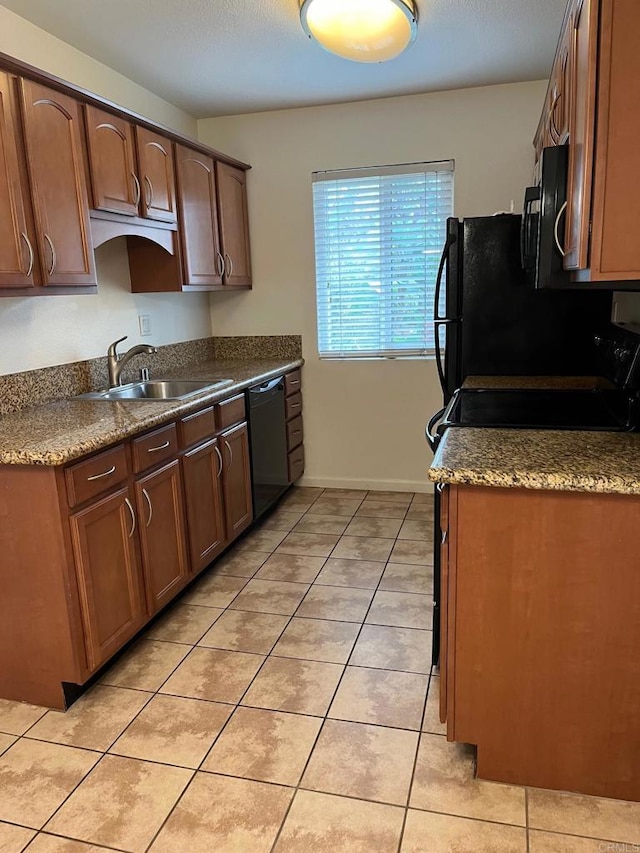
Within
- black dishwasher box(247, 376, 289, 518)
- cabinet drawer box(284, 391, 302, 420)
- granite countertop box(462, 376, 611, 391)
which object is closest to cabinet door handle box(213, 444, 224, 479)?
black dishwasher box(247, 376, 289, 518)

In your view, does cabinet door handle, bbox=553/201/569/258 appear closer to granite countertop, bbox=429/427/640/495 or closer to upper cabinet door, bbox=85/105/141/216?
granite countertop, bbox=429/427/640/495

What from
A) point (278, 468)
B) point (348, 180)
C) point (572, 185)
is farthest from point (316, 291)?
point (572, 185)

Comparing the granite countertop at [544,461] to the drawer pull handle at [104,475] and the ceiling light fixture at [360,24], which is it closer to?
the drawer pull handle at [104,475]

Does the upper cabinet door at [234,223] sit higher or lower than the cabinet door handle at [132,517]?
higher

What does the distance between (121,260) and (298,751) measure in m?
2.56

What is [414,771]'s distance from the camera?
5.87 ft

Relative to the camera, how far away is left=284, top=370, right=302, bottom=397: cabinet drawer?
3.99 meters

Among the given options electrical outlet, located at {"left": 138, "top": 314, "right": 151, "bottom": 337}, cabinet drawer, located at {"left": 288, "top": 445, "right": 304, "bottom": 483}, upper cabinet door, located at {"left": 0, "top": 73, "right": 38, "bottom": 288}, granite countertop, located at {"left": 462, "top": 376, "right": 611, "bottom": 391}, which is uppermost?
upper cabinet door, located at {"left": 0, "top": 73, "right": 38, "bottom": 288}

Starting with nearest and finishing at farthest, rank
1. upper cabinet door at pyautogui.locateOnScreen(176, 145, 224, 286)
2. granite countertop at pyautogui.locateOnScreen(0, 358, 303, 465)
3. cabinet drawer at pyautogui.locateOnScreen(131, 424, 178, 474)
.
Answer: granite countertop at pyautogui.locateOnScreen(0, 358, 303, 465) < cabinet drawer at pyautogui.locateOnScreen(131, 424, 178, 474) < upper cabinet door at pyautogui.locateOnScreen(176, 145, 224, 286)

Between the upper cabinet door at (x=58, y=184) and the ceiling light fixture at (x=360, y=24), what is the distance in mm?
998

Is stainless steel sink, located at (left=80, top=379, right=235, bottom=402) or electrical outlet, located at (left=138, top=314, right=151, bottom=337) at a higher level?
electrical outlet, located at (left=138, top=314, right=151, bottom=337)

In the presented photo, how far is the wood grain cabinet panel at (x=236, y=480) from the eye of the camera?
10.3ft

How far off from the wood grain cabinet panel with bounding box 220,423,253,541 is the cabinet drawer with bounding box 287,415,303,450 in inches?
26.7

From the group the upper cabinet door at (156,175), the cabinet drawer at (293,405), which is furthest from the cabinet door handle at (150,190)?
the cabinet drawer at (293,405)
